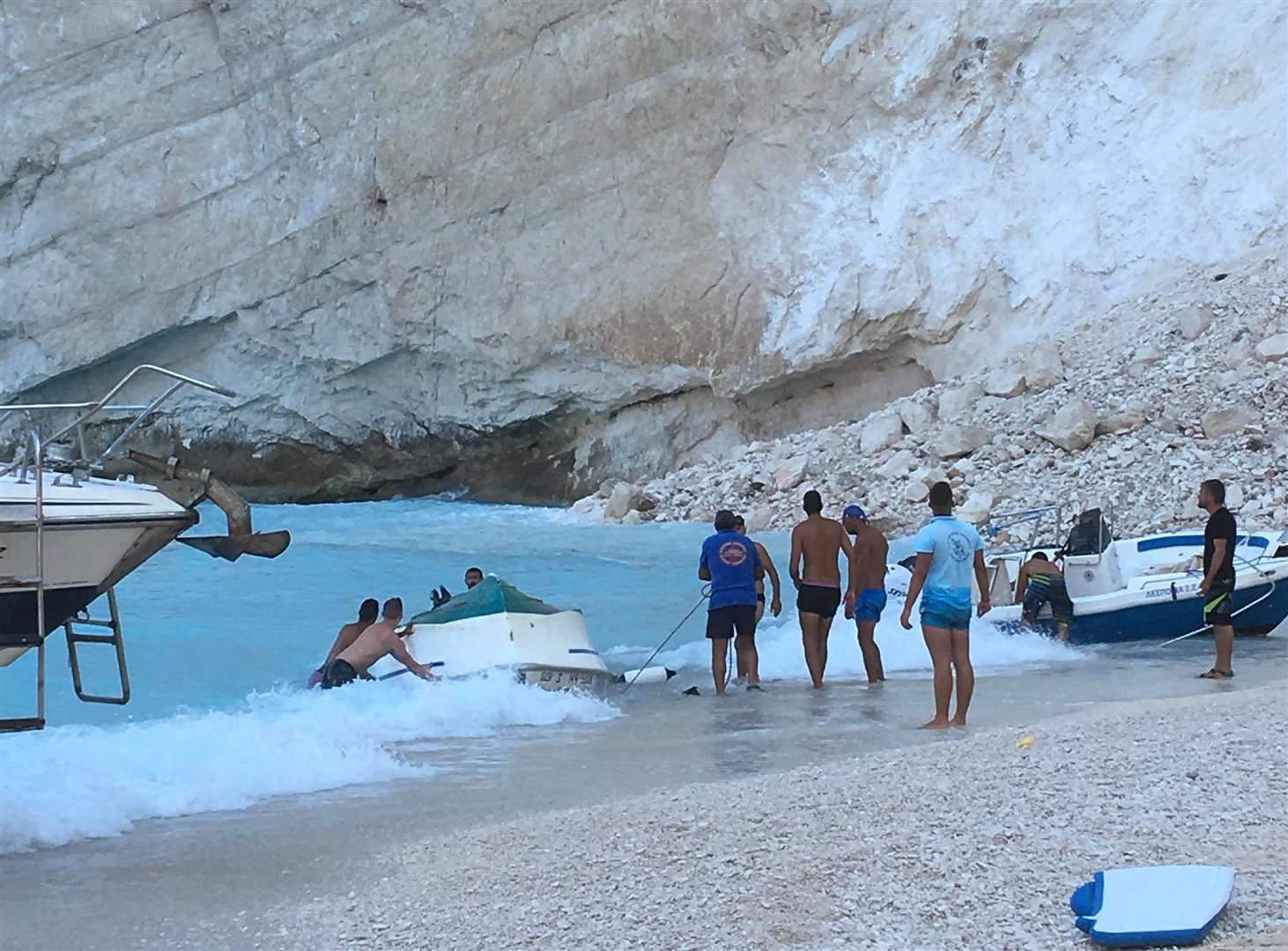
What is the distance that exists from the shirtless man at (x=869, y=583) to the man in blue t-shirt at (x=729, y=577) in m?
0.70

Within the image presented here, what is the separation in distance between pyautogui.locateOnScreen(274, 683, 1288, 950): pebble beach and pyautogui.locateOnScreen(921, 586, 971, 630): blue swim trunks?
5.35ft

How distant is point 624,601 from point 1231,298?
1127 centimetres

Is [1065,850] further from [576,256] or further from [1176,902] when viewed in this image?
[576,256]

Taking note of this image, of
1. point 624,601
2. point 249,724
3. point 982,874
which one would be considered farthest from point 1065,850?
point 624,601

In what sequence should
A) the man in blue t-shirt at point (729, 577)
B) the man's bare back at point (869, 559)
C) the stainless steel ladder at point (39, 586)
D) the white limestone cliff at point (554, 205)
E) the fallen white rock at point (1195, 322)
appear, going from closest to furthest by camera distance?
the stainless steel ladder at point (39, 586)
the man in blue t-shirt at point (729, 577)
the man's bare back at point (869, 559)
the fallen white rock at point (1195, 322)
the white limestone cliff at point (554, 205)

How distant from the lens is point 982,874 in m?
4.59

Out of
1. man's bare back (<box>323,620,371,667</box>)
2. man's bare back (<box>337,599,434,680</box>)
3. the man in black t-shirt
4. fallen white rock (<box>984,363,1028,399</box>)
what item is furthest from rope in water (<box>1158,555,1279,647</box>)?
fallen white rock (<box>984,363,1028,399</box>)

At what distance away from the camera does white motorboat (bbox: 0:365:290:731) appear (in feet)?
21.2

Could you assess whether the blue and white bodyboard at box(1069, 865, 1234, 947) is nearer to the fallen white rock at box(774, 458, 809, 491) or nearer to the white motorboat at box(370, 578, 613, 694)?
the white motorboat at box(370, 578, 613, 694)

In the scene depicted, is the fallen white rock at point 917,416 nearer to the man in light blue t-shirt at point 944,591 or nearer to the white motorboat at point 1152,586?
the white motorboat at point 1152,586

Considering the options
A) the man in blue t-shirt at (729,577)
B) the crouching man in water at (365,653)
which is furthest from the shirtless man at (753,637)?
the crouching man in water at (365,653)

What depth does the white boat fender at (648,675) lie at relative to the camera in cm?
1179

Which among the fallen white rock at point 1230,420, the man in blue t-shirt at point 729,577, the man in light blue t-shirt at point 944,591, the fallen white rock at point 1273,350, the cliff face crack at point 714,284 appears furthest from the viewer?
the cliff face crack at point 714,284

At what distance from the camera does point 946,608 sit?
8.20 metres
